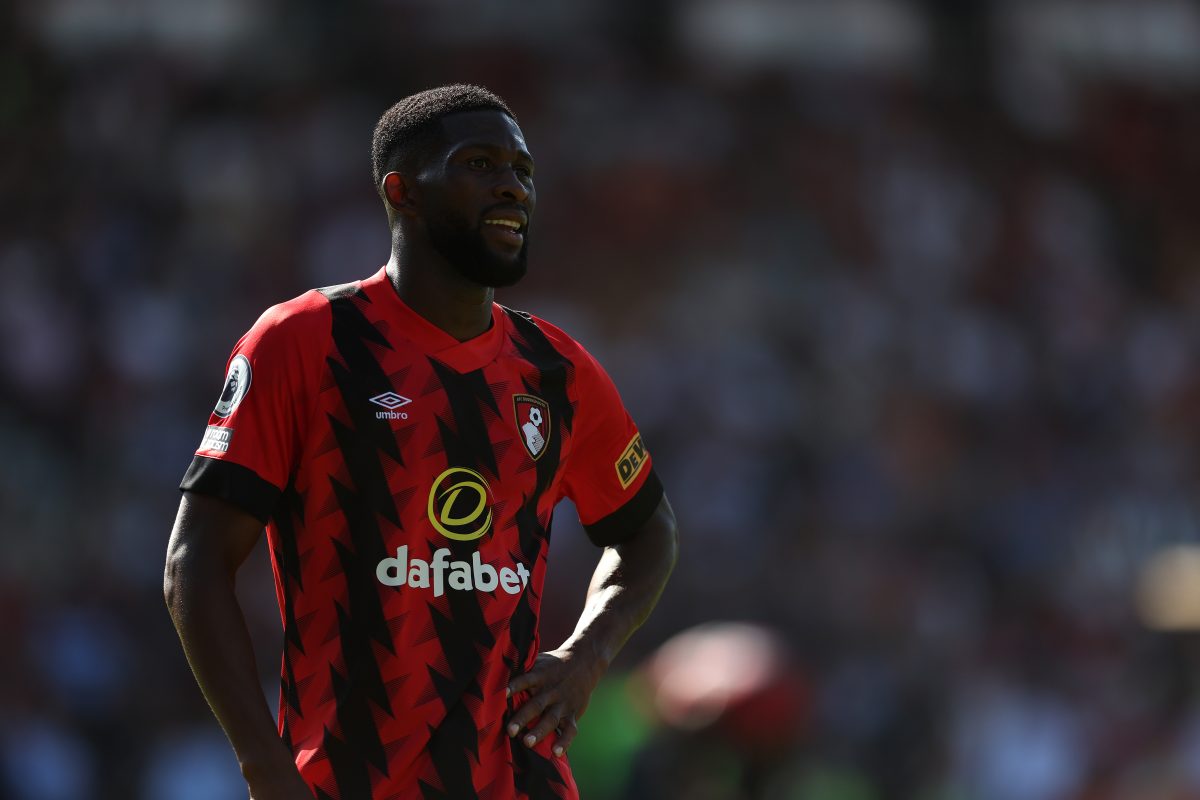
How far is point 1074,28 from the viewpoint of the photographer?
21.4 m

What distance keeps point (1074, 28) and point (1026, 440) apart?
26.2 feet

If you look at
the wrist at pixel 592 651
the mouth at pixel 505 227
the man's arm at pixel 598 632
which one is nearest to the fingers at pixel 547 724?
the man's arm at pixel 598 632

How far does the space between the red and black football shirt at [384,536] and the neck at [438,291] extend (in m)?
0.04

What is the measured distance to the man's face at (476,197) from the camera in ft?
10.6

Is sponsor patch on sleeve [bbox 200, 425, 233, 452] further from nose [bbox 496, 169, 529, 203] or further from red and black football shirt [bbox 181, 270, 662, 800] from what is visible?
nose [bbox 496, 169, 529, 203]

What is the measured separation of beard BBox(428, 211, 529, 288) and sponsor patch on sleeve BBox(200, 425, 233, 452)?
23.6 inches

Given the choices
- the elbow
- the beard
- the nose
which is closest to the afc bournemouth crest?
the beard

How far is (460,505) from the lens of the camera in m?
3.16

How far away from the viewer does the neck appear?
3293 millimetres

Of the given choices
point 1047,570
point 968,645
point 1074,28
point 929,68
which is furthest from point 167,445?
point 1074,28

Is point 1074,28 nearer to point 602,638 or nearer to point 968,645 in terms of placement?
point 968,645

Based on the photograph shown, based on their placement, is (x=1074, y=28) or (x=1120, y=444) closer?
(x=1120, y=444)

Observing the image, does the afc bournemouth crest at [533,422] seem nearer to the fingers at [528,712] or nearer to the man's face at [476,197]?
the man's face at [476,197]

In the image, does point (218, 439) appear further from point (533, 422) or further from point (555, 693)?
point (555, 693)
